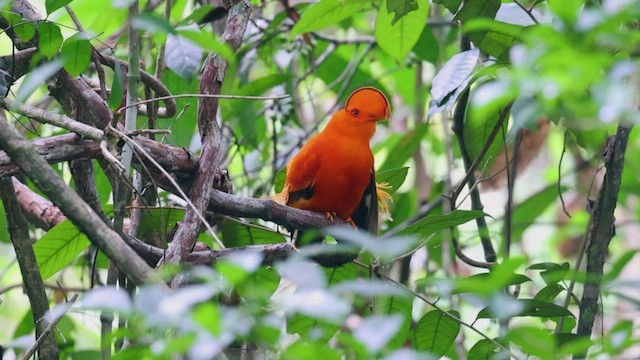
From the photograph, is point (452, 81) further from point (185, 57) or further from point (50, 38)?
point (50, 38)

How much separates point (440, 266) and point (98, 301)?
2.87 metres

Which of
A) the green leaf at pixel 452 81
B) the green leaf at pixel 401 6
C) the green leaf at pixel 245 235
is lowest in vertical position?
the green leaf at pixel 245 235

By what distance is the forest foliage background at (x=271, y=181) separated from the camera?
3.60 feet

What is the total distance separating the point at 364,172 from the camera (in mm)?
2770

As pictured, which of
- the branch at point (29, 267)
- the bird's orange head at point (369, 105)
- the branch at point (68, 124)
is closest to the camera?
the branch at point (68, 124)

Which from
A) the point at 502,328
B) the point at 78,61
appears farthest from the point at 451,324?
the point at 78,61

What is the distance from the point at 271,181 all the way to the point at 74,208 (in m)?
2.10

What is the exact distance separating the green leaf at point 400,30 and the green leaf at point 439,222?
0.65 metres

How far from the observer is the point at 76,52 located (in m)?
1.72

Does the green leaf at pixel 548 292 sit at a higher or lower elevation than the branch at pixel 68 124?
higher

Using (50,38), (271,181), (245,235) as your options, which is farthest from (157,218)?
(271,181)

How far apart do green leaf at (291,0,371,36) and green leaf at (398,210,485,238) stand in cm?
77

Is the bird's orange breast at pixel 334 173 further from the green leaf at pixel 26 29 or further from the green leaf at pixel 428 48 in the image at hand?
the green leaf at pixel 26 29

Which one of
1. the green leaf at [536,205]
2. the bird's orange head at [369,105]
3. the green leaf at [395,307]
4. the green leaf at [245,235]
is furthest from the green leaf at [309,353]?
the green leaf at [536,205]
